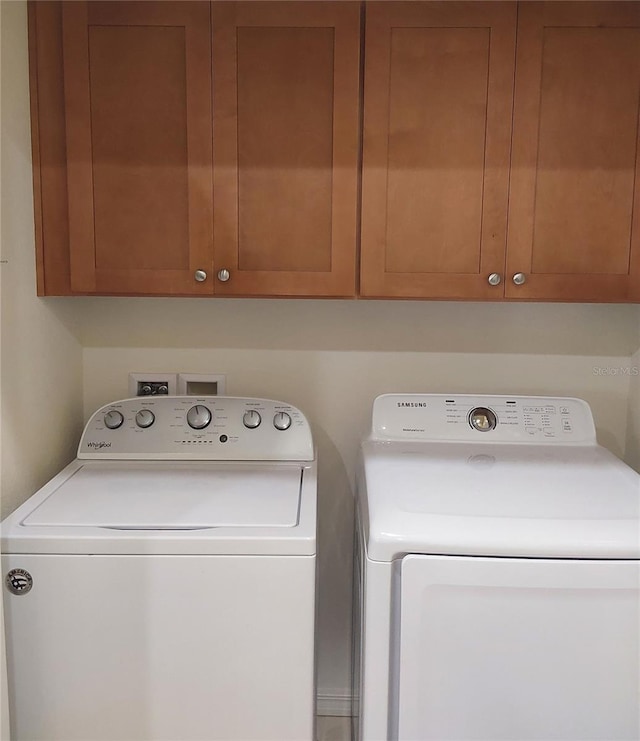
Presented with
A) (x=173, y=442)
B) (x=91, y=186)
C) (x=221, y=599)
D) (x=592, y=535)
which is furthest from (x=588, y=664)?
(x=91, y=186)

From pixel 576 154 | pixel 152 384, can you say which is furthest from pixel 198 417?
pixel 576 154

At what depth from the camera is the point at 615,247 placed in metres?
1.64

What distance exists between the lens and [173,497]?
1534 millimetres

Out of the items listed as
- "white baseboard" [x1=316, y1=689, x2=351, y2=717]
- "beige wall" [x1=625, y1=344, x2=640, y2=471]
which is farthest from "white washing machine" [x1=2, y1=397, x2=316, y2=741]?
"beige wall" [x1=625, y1=344, x2=640, y2=471]

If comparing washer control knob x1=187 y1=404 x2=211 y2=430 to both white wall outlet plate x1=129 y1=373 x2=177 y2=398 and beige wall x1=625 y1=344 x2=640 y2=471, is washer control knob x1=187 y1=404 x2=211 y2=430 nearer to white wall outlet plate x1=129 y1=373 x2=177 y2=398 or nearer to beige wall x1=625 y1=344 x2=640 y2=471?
white wall outlet plate x1=129 y1=373 x2=177 y2=398

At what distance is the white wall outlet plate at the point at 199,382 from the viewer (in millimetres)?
2021

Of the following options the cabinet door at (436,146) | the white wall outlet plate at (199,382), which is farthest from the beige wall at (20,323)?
the cabinet door at (436,146)

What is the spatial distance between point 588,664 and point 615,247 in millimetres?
963

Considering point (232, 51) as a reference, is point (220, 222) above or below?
below

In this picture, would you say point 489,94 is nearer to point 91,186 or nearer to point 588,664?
point 91,186

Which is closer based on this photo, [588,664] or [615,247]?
[588,664]

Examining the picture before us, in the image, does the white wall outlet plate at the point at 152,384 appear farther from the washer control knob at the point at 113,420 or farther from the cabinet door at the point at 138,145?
the cabinet door at the point at 138,145

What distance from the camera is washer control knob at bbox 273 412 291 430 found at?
1.85 meters

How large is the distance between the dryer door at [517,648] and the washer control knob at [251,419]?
0.69 metres
